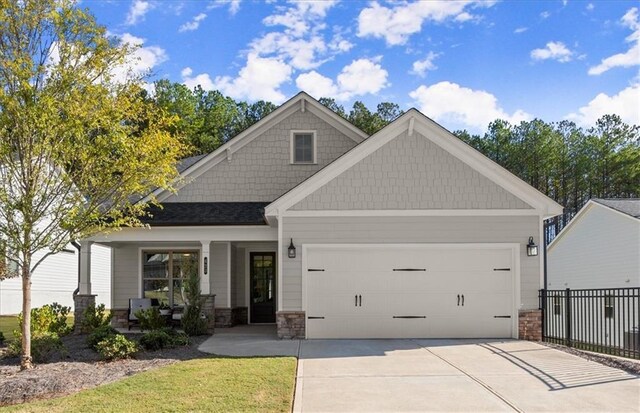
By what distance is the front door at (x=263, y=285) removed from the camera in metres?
17.2

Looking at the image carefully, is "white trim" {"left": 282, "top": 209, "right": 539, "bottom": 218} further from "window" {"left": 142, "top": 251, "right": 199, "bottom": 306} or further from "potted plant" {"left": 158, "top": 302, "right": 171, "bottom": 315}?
"window" {"left": 142, "top": 251, "right": 199, "bottom": 306}

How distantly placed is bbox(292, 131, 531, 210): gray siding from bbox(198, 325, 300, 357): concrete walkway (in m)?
3.21

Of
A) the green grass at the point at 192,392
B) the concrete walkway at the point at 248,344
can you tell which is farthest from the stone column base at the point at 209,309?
the green grass at the point at 192,392

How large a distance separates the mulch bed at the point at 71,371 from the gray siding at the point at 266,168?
579cm

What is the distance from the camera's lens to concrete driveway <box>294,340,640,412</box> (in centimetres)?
678

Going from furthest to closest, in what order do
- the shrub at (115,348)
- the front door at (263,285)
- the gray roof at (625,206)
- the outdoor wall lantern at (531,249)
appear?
the gray roof at (625,206) → the front door at (263,285) → the outdoor wall lantern at (531,249) → the shrub at (115,348)

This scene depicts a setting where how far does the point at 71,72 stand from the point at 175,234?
5.95m

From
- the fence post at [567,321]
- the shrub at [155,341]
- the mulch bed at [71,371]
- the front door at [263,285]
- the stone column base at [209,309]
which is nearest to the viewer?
the mulch bed at [71,371]

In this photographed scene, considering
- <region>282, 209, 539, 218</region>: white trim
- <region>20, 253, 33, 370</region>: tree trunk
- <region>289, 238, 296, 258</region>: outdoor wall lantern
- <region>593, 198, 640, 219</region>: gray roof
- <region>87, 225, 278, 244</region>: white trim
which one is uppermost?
<region>593, 198, 640, 219</region>: gray roof

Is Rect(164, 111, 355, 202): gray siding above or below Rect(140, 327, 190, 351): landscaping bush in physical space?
above

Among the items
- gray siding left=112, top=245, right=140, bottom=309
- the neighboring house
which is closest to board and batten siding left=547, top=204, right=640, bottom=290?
gray siding left=112, top=245, right=140, bottom=309

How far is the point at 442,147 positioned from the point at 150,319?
8680mm

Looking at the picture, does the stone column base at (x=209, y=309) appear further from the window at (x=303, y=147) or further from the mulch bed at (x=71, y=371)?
the window at (x=303, y=147)

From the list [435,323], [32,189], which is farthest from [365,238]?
[32,189]
